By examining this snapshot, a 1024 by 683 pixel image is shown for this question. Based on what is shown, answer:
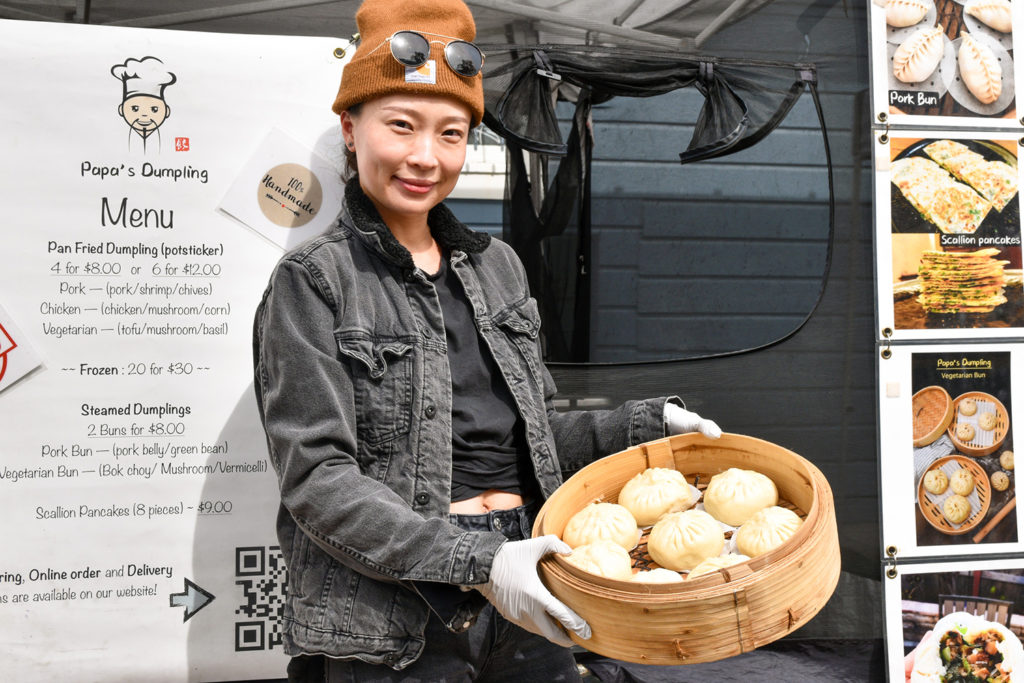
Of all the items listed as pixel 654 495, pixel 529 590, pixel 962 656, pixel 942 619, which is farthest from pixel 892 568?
pixel 529 590

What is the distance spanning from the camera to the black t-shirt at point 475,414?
1.72m

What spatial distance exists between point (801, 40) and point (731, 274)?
0.82 metres

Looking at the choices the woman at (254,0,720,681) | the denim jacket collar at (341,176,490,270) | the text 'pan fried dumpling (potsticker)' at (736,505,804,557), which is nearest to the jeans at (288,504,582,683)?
the woman at (254,0,720,681)

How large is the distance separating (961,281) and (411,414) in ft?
7.17

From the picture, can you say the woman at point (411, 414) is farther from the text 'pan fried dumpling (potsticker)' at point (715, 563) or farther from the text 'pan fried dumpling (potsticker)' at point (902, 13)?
the text 'pan fried dumpling (potsticker)' at point (902, 13)

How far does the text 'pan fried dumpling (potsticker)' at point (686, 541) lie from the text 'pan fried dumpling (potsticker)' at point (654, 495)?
0.09 metres

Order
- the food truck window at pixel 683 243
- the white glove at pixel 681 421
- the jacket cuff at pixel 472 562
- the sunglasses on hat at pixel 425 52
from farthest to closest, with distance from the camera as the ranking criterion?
the food truck window at pixel 683 243
the white glove at pixel 681 421
the sunglasses on hat at pixel 425 52
the jacket cuff at pixel 472 562

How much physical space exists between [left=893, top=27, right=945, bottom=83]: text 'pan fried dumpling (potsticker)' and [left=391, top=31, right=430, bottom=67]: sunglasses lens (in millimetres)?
1878

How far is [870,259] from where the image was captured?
2873 mm

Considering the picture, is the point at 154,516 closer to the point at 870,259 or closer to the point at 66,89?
the point at 66,89

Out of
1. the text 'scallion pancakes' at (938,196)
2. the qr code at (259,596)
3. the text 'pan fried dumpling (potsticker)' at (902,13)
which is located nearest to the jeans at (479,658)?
the qr code at (259,596)

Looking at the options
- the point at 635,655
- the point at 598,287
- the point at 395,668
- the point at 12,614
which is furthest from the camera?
the point at 598,287

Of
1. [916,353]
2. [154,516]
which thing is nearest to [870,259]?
[916,353]

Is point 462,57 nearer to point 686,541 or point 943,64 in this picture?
point 686,541
